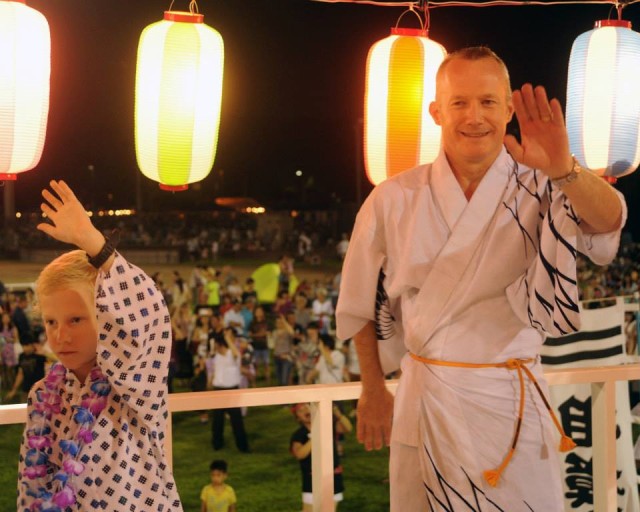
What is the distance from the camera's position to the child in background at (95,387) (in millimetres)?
1468

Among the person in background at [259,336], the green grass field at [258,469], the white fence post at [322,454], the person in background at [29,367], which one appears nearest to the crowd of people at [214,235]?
the person in background at [259,336]

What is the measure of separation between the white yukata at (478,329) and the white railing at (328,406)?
358 mm

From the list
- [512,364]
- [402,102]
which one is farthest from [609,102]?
[512,364]

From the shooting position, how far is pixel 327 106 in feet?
104

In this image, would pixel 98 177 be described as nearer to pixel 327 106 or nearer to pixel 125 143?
pixel 125 143

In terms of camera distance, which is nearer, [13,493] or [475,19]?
[13,493]

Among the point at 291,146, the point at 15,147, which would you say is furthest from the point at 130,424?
the point at 291,146

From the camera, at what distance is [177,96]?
3.16m

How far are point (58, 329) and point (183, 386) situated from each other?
7.85 meters

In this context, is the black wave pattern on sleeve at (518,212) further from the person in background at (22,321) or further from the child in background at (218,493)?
the person in background at (22,321)

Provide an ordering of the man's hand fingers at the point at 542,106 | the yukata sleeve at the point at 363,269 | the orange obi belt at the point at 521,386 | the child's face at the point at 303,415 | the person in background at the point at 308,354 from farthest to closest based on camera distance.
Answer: the person in background at the point at 308,354 < the child's face at the point at 303,415 < the yukata sleeve at the point at 363,269 < the orange obi belt at the point at 521,386 < the man's hand fingers at the point at 542,106

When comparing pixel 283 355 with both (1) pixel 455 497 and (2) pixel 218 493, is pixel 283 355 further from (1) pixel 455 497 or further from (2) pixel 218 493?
(1) pixel 455 497

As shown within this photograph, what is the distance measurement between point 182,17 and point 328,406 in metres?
1.76

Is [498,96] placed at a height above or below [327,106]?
below
